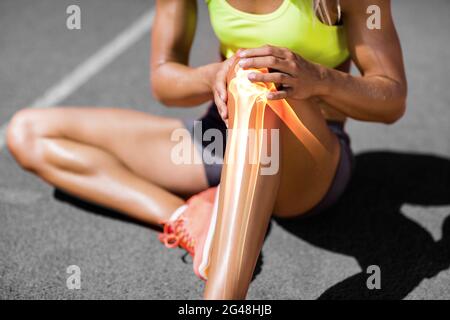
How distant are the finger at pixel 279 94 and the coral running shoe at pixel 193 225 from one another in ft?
1.27

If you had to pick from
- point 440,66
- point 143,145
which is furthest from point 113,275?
point 440,66

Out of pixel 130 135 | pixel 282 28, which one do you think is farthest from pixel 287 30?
pixel 130 135

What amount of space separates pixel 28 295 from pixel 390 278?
3.14 feet

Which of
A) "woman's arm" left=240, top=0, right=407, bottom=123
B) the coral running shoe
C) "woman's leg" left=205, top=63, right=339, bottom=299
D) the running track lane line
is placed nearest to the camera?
"woman's leg" left=205, top=63, right=339, bottom=299

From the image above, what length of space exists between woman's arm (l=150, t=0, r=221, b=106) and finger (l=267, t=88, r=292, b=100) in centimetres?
38

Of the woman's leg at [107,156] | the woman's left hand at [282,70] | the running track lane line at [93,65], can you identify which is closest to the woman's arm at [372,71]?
the woman's left hand at [282,70]

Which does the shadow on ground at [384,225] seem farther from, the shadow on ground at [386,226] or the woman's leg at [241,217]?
the woman's leg at [241,217]

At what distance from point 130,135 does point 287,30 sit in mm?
625

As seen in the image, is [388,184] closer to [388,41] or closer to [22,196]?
[388,41]

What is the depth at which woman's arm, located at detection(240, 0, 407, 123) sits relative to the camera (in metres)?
1.47

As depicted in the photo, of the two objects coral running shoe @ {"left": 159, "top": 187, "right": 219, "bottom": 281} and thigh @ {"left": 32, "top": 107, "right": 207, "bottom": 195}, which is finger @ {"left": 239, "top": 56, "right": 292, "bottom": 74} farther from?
thigh @ {"left": 32, "top": 107, "right": 207, "bottom": 195}

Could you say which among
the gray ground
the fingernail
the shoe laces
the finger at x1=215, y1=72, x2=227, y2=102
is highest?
the fingernail

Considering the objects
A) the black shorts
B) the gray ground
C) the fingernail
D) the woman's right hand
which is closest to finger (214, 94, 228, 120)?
the woman's right hand
